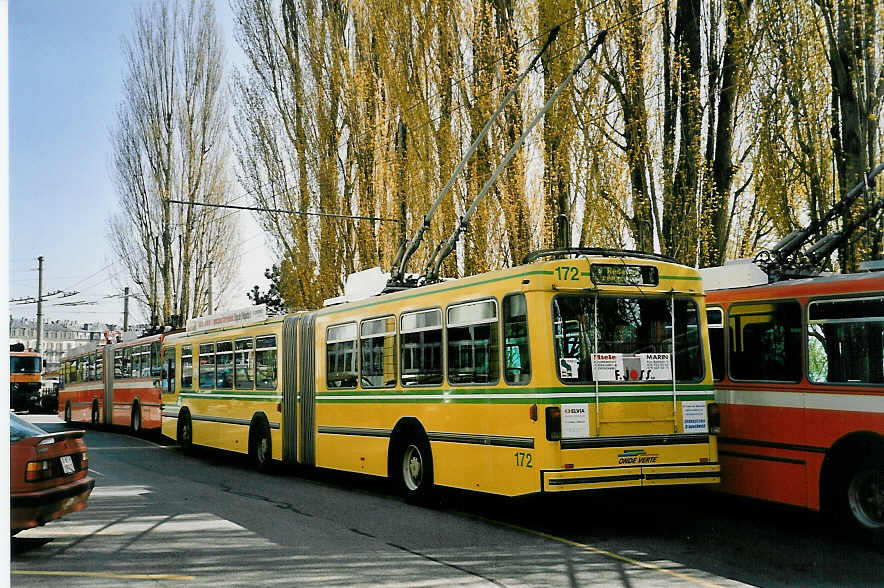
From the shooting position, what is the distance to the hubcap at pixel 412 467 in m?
12.0

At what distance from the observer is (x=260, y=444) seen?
16.9 meters

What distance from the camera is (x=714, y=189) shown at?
52.8 ft

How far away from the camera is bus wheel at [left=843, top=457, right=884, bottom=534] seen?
29.4 ft

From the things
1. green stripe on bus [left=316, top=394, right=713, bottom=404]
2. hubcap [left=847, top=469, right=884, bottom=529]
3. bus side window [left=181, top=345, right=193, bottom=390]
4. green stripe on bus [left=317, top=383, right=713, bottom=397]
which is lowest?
hubcap [left=847, top=469, right=884, bottom=529]

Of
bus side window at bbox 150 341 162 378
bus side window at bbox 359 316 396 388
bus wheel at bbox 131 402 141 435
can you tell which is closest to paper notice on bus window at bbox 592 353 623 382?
bus side window at bbox 359 316 396 388

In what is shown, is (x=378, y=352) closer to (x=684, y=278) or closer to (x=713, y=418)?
(x=684, y=278)

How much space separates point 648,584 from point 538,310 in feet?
10.1

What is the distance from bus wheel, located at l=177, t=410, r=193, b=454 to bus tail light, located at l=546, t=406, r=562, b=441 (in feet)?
40.4

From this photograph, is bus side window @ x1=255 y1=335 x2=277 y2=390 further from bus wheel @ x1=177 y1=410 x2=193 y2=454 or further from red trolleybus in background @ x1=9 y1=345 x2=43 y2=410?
red trolleybus in background @ x1=9 y1=345 x2=43 y2=410

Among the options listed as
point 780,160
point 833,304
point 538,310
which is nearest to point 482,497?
point 538,310

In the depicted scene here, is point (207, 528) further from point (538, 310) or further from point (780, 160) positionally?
point (780, 160)

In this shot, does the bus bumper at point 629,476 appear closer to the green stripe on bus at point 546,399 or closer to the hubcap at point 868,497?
the green stripe on bus at point 546,399

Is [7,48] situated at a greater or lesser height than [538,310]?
greater

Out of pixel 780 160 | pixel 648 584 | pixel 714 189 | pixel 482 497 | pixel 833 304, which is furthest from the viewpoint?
pixel 714 189
